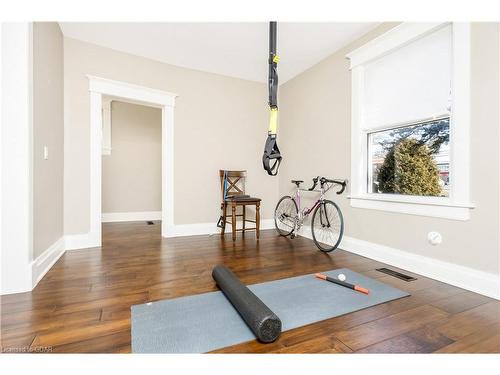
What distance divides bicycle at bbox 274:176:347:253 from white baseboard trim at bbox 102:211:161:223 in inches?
117

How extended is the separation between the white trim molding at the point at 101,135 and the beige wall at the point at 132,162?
179 cm

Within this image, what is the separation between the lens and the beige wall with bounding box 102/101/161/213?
4.99m

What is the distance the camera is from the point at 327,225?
3213 mm

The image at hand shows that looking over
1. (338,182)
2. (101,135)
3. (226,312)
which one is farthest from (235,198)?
(226,312)

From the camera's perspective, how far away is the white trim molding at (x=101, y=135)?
3.15 m

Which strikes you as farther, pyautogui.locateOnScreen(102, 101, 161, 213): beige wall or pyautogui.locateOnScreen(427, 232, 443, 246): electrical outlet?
pyautogui.locateOnScreen(102, 101, 161, 213): beige wall

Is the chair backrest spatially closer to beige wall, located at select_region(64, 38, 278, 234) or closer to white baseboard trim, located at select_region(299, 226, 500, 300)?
beige wall, located at select_region(64, 38, 278, 234)

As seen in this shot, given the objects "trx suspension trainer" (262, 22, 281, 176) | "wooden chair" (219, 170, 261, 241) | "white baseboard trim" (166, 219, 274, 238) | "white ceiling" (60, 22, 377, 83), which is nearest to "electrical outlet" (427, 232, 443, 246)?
"trx suspension trainer" (262, 22, 281, 176)

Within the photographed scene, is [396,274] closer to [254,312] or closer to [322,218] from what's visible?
[322,218]

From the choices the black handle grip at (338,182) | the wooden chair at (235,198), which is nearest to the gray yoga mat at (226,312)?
the black handle grip at (338,182)

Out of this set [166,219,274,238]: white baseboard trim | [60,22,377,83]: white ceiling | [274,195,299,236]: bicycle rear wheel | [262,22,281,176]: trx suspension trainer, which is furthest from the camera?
[274,195,299,236]: bicycle rear wheel

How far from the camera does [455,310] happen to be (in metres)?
1.58

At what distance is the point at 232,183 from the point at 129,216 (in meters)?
2.69
